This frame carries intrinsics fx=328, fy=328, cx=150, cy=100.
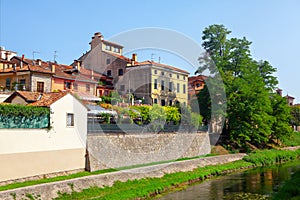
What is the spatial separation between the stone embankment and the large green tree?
8295mm

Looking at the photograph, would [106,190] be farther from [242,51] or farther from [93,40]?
[93,40]

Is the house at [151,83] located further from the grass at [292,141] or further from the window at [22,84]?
the grass at [292,141]

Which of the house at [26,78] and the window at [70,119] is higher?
the house at [26,78]

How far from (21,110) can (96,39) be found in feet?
108

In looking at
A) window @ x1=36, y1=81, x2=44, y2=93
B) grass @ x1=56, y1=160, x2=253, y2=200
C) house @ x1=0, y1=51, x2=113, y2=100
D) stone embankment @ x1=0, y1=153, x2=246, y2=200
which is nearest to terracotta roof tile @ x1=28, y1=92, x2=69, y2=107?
stone embankment @ x1=0, y1=153, x2=246, y2=200

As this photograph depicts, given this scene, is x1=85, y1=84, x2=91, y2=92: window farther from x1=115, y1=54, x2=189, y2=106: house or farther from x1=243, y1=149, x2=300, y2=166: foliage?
x1=243, y1=149, x2=300, y2=166: foliage

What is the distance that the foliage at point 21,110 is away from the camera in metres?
17.2

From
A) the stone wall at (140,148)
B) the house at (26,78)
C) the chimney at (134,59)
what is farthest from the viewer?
the chimney at (134,59)

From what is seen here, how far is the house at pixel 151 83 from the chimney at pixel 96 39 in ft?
20.1

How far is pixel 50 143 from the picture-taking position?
1906 centimetres

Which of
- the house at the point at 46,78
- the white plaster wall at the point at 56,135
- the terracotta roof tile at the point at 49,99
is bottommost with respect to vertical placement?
the white plaster wall at the point at 56,135

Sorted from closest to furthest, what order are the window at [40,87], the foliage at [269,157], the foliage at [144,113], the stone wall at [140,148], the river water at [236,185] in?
the river water at [236,185]
the stone wall at [140,148]
the foliage at [144,113]
the foliage at [269,157]
the window at [40,87]

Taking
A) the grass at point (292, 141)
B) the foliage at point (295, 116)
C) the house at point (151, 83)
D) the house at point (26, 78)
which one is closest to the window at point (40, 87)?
the house at point (26, 78)

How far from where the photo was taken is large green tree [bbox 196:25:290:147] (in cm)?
3478
